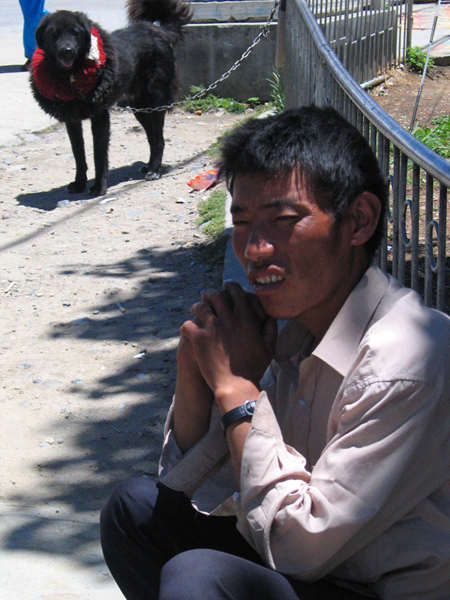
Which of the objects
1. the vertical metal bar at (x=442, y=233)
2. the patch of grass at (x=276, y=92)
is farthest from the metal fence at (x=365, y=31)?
the vertical metal bar at (x=442, y=233)

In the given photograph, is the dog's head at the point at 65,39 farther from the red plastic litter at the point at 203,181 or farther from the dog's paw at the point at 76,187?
the red plastic litter at the point at 203,181

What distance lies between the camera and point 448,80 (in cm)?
831

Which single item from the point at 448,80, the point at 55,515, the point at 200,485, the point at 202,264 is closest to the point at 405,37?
the point at 448,80

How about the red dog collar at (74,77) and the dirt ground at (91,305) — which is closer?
the dirt ground at (91,305)

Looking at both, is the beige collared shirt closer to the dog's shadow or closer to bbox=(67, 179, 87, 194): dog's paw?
the dog's shadow

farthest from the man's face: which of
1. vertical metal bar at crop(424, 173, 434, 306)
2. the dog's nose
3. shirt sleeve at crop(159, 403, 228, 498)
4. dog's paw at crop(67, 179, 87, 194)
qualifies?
dog's paw at crop(67, 179, 87, 194)

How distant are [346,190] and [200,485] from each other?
0.79 m

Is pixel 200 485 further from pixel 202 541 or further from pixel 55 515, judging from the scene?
pixel 55 515

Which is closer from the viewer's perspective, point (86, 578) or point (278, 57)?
point (86, 578)

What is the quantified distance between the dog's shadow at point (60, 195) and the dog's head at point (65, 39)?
3.42 feet

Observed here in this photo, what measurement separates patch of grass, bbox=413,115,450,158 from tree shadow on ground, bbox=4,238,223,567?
158 centimetres

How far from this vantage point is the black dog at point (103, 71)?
6.82 m

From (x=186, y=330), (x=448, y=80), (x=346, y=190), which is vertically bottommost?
(x=448, y=80)

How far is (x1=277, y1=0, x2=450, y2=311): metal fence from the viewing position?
2.20m
